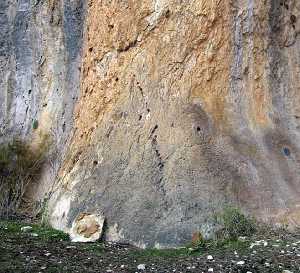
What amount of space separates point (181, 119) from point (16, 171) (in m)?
3.16

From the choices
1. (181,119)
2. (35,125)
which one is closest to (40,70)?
(35,125)

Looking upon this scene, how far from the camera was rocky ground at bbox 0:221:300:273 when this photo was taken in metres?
5.43

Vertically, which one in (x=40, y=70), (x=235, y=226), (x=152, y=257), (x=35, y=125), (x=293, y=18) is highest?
(x=293, y=18)

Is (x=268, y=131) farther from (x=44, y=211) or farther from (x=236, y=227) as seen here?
(x=44, y=211)

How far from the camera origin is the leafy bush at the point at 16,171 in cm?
847

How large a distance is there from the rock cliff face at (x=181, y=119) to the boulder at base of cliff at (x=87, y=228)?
8cm

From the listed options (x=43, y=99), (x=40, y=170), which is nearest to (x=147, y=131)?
(x=40, y=170)

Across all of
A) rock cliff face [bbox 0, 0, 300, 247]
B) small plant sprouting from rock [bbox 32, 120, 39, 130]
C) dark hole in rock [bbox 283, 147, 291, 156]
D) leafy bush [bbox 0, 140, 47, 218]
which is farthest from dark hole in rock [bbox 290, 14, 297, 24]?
small plant sprouting from rock [bbox 32, 120, 39, 130]

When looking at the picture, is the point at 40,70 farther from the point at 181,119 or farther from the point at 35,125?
the point at 181,119

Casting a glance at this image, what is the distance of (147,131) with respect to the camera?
7.30 m

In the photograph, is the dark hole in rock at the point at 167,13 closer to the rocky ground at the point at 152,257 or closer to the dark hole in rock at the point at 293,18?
the dark hole in rock at the point at 293,18

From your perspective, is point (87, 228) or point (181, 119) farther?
point (181, 119)

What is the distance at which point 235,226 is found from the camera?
6250 mm

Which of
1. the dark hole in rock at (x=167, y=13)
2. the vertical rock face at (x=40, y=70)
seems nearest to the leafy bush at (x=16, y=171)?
the vertical rock face at (x=40, y=70)
